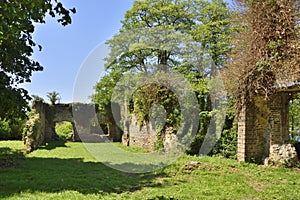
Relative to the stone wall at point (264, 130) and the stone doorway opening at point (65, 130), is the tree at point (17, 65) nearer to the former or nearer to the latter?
the stone wall at point (264, 130)

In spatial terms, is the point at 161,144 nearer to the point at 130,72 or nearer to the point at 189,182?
the point at 130,72

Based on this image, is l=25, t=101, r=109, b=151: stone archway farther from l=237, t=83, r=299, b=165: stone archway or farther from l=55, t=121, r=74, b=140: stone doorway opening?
l=237, t=83, r=299, b=165: stone archway

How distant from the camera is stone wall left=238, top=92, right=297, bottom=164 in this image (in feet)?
30.9

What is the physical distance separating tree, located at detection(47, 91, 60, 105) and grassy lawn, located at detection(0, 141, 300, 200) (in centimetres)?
1461

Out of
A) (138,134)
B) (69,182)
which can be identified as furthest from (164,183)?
(138,134)

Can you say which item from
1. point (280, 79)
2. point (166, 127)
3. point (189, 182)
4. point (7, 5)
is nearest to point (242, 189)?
point (189, 182)

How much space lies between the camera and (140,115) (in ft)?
54.2

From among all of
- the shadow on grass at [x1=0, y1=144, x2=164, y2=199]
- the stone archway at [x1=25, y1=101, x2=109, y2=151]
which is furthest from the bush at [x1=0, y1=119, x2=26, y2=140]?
the shadow on grass at [x1=0, y1=144, x2=164, y2=199]

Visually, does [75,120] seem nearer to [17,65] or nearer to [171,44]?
[171,44]

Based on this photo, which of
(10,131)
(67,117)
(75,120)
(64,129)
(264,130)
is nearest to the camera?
(264,130)

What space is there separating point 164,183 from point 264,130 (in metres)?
5.07

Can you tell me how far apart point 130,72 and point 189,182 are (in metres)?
10.2

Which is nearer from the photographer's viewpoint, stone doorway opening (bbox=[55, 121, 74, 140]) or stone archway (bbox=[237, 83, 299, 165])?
stone archway (bbox=[237, 83, 299, 165])

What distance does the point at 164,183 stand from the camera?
22.8 ft
